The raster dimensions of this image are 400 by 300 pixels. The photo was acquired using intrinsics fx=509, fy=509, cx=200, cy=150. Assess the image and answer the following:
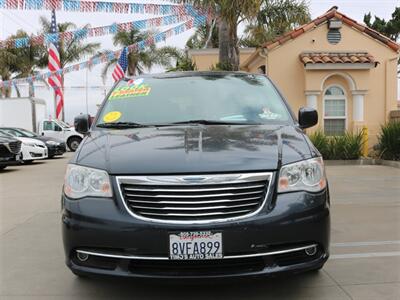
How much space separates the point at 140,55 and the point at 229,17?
2726 centimetres

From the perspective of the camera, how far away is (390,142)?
13.8 m

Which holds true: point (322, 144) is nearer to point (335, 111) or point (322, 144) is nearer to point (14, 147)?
point (335, 111)

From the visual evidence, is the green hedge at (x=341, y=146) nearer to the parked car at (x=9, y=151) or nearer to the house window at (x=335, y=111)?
the house window at (x=335, y=111)

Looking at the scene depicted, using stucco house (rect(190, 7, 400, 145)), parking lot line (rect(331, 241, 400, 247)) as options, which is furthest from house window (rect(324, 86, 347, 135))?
parking lot line (rect(331, 241, 400, 247))

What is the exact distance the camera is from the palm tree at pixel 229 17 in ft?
41.8

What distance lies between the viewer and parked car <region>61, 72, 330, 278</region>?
3.15m

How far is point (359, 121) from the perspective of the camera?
51.8 feet

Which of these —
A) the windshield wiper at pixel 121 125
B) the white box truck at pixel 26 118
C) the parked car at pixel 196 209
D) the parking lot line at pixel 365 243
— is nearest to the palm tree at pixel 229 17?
the parking lot line at pixel 365 243

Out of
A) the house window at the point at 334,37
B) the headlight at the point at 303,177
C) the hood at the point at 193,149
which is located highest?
the house window at the point at 334,37

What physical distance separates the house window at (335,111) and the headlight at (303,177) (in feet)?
42.0

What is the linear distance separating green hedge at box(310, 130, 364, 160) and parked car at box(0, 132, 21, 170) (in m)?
8.50

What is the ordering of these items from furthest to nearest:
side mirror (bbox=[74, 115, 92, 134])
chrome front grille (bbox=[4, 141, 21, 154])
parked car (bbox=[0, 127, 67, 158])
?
Result: parked car (bbox=[0, 127, 67, 158]) < chrome front grille (bbox=[4, 141, 21, 154]) < side mirror (bbox=[74, 115, 92, 134])

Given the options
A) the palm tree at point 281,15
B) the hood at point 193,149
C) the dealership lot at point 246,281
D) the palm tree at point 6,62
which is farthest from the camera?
the palm tree at point 6,62

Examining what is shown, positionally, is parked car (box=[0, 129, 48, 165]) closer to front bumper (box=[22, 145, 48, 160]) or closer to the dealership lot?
front bumper (box=[22, 145, 48, 160])
